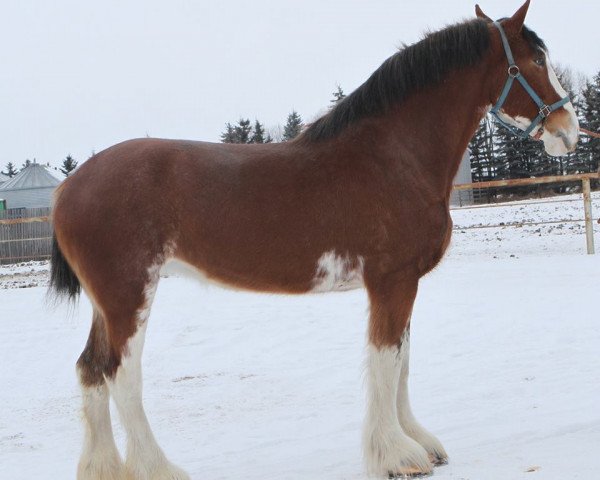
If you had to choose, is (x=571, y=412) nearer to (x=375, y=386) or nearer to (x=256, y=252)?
(x=375, y=386)

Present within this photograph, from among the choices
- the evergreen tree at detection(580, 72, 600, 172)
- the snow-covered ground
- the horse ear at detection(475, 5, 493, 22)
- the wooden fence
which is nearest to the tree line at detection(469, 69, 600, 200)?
the evergreen tree at detection(580, 72, 600, 172)

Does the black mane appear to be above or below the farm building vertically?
below

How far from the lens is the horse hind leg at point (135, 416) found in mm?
3301

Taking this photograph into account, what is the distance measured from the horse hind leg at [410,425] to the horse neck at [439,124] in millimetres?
959

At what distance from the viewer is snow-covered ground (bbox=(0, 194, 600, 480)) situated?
3.76m

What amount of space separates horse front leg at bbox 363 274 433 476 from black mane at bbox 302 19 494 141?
1.03m

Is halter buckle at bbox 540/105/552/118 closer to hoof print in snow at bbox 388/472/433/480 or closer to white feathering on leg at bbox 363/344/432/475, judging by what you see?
white feathering on leg at bbox 363/344/432/475

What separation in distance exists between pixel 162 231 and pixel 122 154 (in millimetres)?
524

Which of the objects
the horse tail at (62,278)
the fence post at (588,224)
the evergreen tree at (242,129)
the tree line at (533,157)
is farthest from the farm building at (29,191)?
the horse tail at (62,278)

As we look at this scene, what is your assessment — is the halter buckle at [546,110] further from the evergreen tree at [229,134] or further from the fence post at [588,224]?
the evergreen tree at [229,134]

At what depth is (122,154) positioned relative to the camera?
11.6ft

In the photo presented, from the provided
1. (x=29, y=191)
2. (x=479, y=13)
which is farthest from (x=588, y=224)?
(x=29, y=191)

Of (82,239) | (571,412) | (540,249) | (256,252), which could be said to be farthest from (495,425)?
(540,249)

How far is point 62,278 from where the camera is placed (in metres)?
3.77
